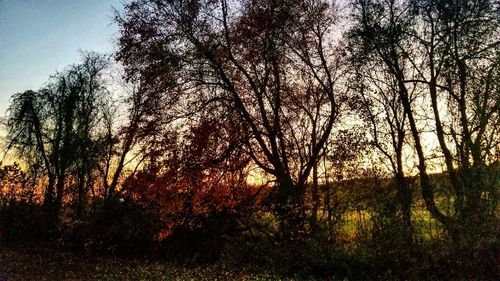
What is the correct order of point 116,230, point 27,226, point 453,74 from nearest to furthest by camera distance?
point 453,74
point 116,230
point 27,226

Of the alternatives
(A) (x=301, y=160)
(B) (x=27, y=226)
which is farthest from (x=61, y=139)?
(A) (x=301, y=160)

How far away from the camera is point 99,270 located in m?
17.0

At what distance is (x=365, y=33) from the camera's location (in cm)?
1720

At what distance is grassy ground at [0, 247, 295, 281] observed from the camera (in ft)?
48.5

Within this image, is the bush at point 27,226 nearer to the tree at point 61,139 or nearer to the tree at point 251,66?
the tree at point 61,139

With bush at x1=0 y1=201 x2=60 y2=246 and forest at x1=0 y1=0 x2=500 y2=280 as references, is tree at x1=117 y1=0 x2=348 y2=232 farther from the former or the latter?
bush at x1=0 y1=201 x2=60 y2=246

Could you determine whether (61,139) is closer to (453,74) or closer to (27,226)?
(27,226)

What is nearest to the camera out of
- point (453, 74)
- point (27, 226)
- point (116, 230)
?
point (453, 74)

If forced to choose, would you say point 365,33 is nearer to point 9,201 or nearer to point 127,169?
point 127,169

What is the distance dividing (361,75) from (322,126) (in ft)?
9.28

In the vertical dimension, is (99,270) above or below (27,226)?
below

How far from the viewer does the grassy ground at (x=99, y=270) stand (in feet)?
48.5

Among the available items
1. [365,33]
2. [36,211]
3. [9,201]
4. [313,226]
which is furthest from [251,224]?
[9,201]

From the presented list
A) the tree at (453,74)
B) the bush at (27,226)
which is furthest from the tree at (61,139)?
the tree at (453,74)
